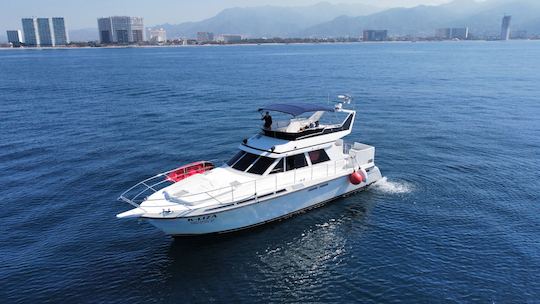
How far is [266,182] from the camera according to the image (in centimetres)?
2141

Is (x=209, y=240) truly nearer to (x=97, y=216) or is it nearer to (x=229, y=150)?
(x=97, y=216)

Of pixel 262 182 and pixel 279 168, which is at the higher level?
pixel 279 168

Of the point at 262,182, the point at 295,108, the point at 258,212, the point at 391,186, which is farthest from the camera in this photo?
the point at 391,186

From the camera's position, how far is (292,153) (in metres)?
22.5

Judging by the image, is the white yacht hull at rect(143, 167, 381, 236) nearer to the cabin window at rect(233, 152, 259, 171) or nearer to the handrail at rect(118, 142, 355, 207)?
the handrail at rect(118, 142, 355, 207)

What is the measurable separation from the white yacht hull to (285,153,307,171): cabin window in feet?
4.75

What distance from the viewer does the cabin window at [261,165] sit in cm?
2195

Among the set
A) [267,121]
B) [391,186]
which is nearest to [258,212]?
[267,121]

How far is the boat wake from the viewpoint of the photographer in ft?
86.9

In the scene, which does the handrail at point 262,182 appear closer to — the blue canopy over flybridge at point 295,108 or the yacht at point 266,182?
the yacht at point 266,182

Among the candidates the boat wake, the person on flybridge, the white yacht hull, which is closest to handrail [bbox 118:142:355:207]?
the white yacht hull

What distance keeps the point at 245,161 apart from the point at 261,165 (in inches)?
46.4

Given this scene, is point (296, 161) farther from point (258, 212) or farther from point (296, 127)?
point (258, 212)

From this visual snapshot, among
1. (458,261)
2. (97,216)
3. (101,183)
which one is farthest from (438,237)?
(101,183)
